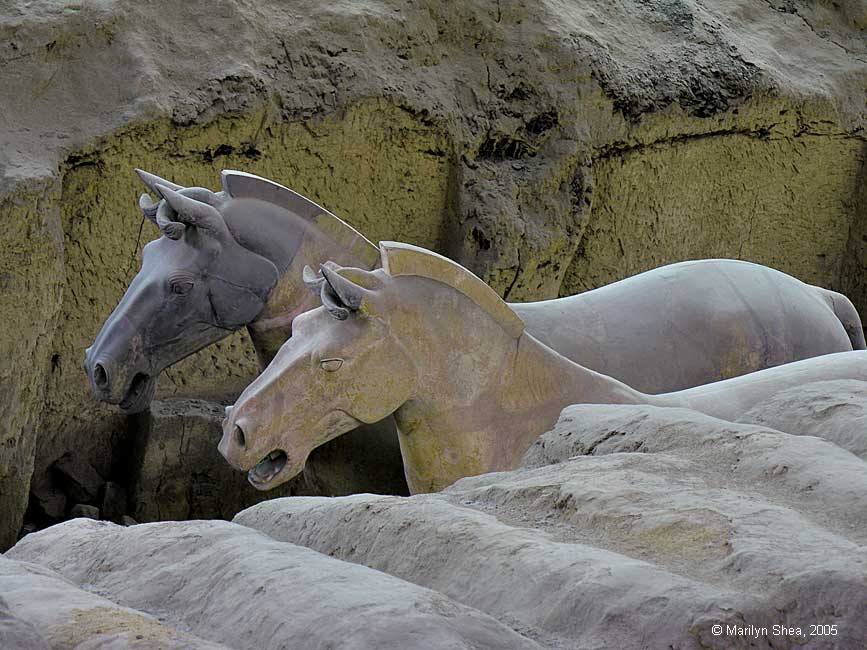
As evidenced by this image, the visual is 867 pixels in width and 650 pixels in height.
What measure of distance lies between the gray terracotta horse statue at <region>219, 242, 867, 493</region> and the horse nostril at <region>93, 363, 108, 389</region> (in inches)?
33.9

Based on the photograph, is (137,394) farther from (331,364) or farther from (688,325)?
(688,325)

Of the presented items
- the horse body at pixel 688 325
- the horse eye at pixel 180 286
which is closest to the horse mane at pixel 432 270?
the horse body at pixel 688 325

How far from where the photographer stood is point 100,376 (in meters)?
3.48

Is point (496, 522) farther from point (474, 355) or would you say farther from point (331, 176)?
point (331, 176)

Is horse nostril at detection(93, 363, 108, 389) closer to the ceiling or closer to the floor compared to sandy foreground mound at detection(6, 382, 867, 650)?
closer to the floor

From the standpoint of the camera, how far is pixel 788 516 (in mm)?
1289

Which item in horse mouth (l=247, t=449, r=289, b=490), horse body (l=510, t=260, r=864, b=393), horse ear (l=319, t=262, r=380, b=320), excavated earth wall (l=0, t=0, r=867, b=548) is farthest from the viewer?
excavated earth wall (l=0, t=0, r=867, b=548)

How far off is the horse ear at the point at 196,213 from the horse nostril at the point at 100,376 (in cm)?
41

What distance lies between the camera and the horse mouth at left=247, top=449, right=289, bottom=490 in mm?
2738

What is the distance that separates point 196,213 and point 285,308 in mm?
320

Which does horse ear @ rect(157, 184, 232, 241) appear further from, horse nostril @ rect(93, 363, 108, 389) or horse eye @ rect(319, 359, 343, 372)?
horse eye @ rect(319, 359, 343, 372)
